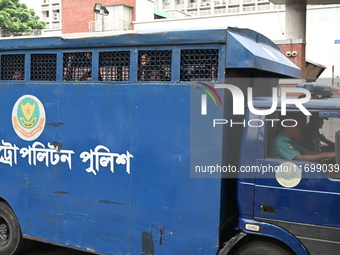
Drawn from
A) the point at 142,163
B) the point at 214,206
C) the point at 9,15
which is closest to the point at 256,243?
the point at 214,206

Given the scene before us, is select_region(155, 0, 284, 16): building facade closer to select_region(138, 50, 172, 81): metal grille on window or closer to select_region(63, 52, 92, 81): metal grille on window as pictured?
select_region(63, 52, 92, 81): metal grille on window

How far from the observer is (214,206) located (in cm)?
419

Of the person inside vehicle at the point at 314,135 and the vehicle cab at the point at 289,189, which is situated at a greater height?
the person inside vehicle at the point at 314,135

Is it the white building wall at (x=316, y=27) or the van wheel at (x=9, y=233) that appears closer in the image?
the van wheel at (x=9, y=233)

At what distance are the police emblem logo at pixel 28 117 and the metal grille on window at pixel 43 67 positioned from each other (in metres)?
0.28

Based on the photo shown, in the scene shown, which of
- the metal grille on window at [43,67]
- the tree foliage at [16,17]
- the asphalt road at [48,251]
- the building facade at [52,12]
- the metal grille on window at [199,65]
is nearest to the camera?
the metal grille on window at [199,65]

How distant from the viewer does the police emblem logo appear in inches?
203

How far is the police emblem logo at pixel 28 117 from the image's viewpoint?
5164mm

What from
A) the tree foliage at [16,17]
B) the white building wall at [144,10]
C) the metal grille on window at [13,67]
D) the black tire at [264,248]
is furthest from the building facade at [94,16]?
the black tire at [264,248]

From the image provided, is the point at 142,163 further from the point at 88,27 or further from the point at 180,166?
the point at 88,27

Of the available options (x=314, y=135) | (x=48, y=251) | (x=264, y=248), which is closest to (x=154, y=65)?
(x=314, y=135)

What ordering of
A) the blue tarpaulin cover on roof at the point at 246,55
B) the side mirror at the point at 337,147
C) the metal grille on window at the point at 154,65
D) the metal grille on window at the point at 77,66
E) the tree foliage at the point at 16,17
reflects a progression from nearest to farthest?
1. the side mirror at the point at 337,147
2. the blue tarpaulin cover on roof at the point at 246,55
3. the metal grille on window at the point at 154,65
4. the metal grille on window at the point at 77,66
5. the tree foliage at the point at 16,17

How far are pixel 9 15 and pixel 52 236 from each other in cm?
3815

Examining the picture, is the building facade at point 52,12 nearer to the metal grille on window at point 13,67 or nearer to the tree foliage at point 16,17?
the tree foliage at point 16,17
